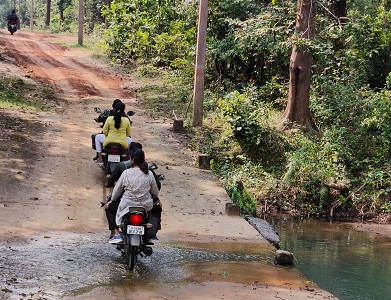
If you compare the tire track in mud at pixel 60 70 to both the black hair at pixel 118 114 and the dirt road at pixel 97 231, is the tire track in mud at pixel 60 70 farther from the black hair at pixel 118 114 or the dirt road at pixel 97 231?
the black hair at pixel 118 114

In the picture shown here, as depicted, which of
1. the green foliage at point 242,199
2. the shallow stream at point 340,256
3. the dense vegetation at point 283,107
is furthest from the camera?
the dense vegetation at point 283,107

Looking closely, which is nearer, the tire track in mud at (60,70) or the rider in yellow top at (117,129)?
the rider in yellow top at (117,129)

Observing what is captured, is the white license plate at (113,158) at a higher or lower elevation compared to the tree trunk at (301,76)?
lower

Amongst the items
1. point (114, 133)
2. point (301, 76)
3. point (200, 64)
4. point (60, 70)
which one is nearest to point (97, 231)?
point (114, 133)

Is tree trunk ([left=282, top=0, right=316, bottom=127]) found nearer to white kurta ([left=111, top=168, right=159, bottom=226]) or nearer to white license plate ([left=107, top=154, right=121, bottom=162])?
white license plate ([left=107, top=154, right=121, bottom=162])

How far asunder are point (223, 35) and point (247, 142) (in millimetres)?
5832

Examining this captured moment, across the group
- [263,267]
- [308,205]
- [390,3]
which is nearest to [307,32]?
[308,205]

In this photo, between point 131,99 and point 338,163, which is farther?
point 131,99

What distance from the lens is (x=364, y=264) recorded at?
10859 mm

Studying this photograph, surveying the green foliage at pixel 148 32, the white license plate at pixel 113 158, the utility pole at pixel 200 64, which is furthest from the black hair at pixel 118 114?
the green foliage at pixel 148 32

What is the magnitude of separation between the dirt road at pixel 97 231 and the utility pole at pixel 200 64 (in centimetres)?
90

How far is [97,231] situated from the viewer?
8953 millimetres

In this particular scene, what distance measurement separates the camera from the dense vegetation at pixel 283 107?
47.0 feet

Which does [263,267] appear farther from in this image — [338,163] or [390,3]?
[390,3]
